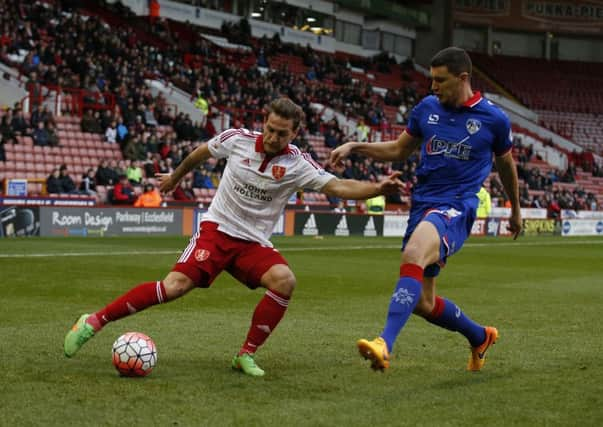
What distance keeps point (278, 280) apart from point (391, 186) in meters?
→ 1.05

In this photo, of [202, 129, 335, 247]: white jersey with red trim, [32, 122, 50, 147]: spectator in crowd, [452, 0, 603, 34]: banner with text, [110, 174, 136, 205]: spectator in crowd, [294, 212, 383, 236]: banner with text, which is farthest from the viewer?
[452, 0, 603, 34]: banner with text

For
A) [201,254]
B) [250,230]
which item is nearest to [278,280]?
[250,230]

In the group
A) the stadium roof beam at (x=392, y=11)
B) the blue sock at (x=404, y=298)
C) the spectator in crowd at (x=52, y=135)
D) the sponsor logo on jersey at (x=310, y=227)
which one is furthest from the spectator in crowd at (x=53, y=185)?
the stadium roof beam at (x=392, y=11)

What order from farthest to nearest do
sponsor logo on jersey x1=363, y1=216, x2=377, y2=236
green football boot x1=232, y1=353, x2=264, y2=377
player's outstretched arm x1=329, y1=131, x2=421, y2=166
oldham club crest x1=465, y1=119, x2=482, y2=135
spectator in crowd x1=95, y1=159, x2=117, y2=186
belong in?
sponsor logo on jersey x1=363, y1=216, x2=377, y2=236 < spectator in crowd x1=95, y1=159, x2=117, y2=186 < player's outstretched arm x1=329, y1=131, x2=421, y2=166 < oldham club crest x1=465, y1=119, x2=482, y2=135 < green football boot x1=232, y1=353, x2=264, y2=377

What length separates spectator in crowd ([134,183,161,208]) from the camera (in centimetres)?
2717

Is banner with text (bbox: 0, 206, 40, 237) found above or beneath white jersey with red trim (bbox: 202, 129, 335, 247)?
beneath

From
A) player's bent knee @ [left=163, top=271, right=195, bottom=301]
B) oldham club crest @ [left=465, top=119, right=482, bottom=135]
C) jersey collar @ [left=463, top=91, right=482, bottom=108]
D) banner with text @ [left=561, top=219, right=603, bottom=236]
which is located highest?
jersey collar @ [left=463, top=91, right=482, bottom=108]

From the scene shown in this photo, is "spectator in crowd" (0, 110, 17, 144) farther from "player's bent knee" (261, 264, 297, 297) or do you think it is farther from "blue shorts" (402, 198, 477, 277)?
"blue shorts" (402, 198, 477, 277)

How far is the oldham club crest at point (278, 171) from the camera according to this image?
673 centimetres

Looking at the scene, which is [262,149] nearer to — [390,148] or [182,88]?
[390,148]

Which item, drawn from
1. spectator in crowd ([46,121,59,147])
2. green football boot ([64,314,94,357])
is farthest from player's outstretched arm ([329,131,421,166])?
spectator in crowd ([46,121,59,147])

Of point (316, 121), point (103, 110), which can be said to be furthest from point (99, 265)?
point (316, 121)

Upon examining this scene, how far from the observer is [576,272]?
1828 cm

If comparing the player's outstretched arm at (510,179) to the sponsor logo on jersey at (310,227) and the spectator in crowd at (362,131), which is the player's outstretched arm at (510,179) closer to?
the sponsor logo on jersey at (310,227)
